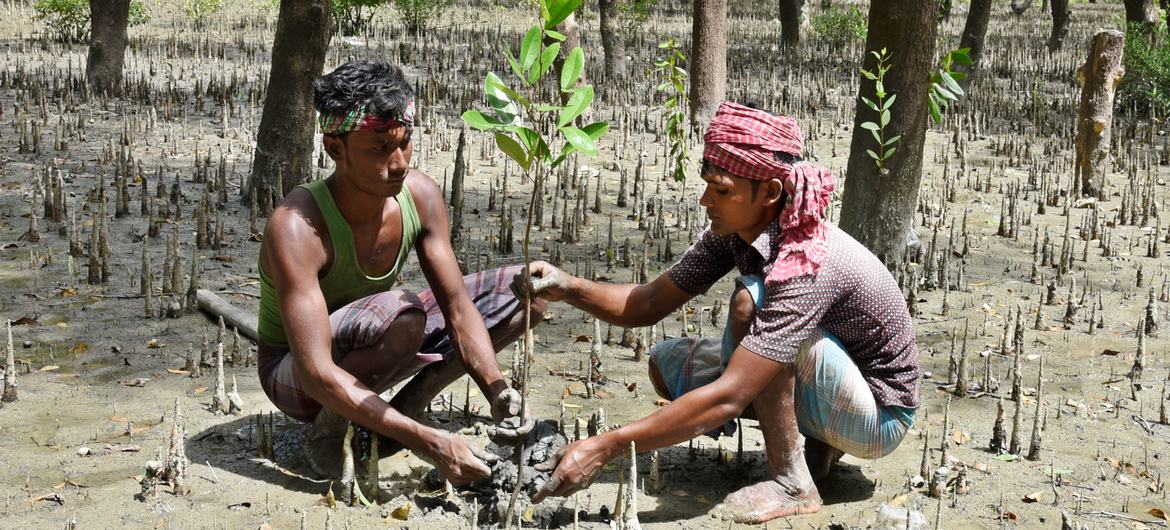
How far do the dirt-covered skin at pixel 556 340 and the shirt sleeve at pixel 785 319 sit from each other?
61 centimetres

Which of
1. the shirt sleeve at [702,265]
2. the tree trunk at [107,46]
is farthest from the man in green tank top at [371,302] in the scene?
the tree trunk at [107,46]

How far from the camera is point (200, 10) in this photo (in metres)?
18.0

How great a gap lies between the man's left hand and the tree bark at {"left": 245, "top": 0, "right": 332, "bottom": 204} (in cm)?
386

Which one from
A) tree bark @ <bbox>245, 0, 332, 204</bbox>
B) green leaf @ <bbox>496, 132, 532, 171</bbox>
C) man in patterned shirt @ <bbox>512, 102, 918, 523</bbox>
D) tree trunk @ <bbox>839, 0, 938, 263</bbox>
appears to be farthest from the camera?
tree bark @ <bbox>245, 0, 332, 204</bbox>

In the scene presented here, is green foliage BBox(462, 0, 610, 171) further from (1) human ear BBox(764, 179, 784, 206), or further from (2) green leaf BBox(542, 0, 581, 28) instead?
(1) human ear BBox(764, 179, 784, 206)

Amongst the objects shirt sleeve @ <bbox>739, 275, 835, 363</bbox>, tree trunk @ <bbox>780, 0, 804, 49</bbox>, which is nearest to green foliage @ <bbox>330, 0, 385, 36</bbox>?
tree trunk @ <bbox>780, 0, 804, 49</bbox>

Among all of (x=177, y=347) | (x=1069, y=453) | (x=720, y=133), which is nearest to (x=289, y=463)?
(x=177, y=347)

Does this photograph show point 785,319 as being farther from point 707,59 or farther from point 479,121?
point 707,59

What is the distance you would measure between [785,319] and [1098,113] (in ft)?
20.7

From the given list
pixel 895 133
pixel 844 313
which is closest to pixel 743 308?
pixel 844 313

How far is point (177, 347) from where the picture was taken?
4949 mm

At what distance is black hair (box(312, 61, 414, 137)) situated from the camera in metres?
3.34

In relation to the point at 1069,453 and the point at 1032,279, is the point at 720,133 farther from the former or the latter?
the point at 1032,279

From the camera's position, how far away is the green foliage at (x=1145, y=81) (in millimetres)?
11495
